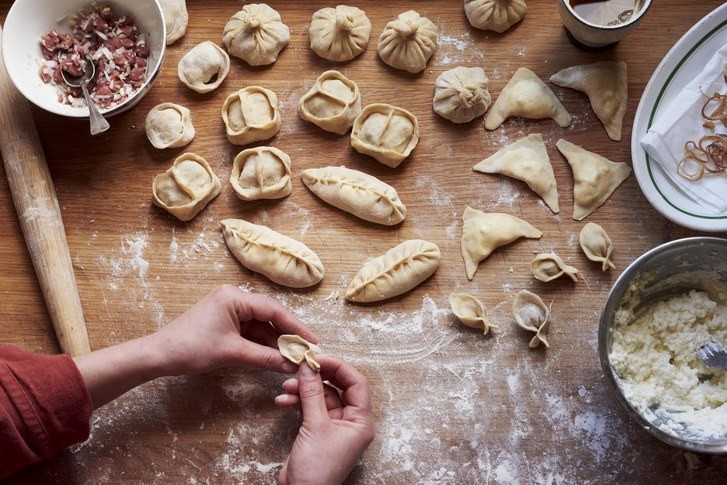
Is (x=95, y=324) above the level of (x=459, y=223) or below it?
below

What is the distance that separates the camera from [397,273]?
80.4 inches

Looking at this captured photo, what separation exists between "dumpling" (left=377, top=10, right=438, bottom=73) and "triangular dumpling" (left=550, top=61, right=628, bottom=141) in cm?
38

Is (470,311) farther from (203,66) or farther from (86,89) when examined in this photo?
(86,89)

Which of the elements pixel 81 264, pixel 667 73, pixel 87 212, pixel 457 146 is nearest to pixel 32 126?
pixel 87 212

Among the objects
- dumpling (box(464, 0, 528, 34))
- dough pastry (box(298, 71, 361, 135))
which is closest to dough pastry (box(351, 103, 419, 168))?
dough pastry (box(298, 71, 361, 135))

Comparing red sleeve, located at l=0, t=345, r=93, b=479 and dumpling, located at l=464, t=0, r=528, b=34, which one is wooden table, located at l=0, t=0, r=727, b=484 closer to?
dumpling, located at l=464, t=0, r=528, b=34

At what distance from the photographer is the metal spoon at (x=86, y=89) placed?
2.05 m

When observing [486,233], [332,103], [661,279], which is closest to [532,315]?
[486,233]

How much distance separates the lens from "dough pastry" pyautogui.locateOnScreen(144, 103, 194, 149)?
2139mm

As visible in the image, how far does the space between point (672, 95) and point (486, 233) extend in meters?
0.63

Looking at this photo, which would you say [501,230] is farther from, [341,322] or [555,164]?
[341,322]

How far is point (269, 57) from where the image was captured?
2.19m

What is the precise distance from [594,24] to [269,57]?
0.92m

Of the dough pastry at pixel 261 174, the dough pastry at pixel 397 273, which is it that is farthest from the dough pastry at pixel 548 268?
the dough pastry at pixel 261 174
